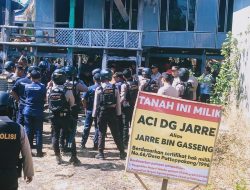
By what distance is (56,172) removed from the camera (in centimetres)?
705

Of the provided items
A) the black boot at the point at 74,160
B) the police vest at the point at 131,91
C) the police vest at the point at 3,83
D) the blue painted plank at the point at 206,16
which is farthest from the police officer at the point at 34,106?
the blue painted plank at the point at 206,16

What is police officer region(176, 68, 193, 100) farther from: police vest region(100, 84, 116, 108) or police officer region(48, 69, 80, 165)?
police officer region(48, 69, 80, 165)

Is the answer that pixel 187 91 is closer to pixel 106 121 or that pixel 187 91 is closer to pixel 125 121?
pixel 125 121

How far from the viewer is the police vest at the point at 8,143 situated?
12.1 ft

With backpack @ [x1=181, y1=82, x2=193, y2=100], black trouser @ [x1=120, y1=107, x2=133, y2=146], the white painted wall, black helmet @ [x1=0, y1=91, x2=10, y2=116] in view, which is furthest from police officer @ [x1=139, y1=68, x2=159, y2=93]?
black helmet @ [x1=0, y1=91, x2=10, y2=116]

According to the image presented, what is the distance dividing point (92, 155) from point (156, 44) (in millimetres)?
11366

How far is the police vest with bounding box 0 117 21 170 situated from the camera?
12.1 ft

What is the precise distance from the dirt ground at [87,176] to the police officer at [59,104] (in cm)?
42

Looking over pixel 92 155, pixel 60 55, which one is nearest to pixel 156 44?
pixel 60 55

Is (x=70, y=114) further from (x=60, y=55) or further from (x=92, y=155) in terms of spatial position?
(x=60, y=55)

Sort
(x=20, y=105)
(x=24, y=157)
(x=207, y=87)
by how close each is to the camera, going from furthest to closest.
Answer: (x=207, y=87) → (x=20, y=105) → (x=24, y=157)

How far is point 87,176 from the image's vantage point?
688 centimetres

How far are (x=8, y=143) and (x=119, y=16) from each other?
16061 millimetres

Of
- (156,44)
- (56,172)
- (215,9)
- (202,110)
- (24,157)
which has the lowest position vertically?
(56,172)
